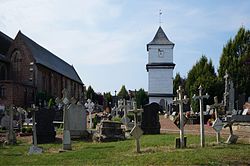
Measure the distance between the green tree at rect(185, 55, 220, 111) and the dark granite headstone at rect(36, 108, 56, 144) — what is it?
1031 inches

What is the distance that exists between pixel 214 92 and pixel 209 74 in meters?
5.68

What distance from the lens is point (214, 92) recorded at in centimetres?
4525

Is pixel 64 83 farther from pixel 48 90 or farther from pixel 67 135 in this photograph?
pixel 67 135

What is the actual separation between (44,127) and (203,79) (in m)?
32.0

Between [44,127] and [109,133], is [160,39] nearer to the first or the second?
[44,127]

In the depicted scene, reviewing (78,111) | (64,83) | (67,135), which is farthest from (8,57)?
(67,135)

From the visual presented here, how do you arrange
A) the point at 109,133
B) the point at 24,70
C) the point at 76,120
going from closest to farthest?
1. the point at 109,133
2. the point at 76,120
3. the point at 24,70

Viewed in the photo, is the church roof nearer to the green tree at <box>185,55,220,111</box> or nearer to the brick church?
the green tree at <box>185,55,220,111</box>

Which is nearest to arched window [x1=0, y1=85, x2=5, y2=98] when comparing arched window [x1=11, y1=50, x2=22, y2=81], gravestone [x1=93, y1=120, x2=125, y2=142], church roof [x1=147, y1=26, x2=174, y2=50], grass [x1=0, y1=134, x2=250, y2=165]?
arched window [x1=11, y1=50, x2=22, y2=81]

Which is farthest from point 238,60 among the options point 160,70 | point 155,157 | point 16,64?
point 155,157

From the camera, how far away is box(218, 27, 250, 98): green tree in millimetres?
44750

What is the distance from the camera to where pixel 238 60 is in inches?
1801

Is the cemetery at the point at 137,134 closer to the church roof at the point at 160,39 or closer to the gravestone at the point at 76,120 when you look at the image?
the gravestone at the point at 76,120

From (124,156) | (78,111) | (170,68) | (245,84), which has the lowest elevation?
(124,156)
